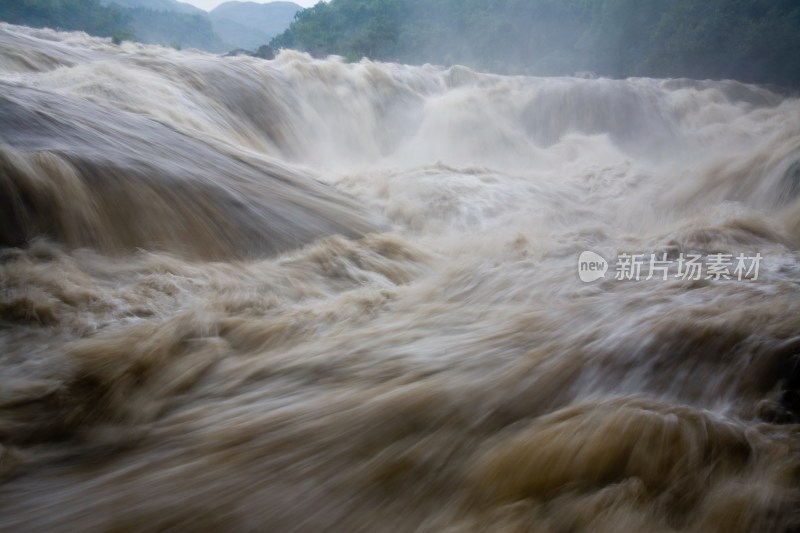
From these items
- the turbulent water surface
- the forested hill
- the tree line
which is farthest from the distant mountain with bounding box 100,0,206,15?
the turbulent water surface

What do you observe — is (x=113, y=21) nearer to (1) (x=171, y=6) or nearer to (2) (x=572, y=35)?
(1) (x=171, y=6)

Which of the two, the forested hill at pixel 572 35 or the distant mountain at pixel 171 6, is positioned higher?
the distant mountain at pixel 171 6

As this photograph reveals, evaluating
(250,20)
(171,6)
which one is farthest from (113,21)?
(250,20)

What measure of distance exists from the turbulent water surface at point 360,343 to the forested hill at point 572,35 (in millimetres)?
9191

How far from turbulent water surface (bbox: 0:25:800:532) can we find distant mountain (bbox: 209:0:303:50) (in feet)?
77.1

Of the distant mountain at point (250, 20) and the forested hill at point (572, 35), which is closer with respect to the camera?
the forested hill at point (572, 35)

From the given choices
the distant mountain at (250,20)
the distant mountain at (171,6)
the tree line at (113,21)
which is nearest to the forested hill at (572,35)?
the tree line at (113,21)

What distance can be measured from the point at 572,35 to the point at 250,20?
20737 mm

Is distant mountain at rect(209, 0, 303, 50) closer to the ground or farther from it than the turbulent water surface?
farther from it

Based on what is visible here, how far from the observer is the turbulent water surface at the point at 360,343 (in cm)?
137

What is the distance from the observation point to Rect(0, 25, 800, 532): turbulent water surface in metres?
1.37

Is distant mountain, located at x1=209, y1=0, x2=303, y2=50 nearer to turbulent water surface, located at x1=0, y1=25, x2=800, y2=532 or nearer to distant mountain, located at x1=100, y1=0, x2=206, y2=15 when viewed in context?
A: distant mountain, located at x1=100, y1=0, x2=206, y2=15

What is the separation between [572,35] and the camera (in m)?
17.8

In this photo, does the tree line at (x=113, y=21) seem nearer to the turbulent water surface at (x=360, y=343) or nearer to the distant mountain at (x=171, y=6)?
the distant mountain at (x=171, y=6)
